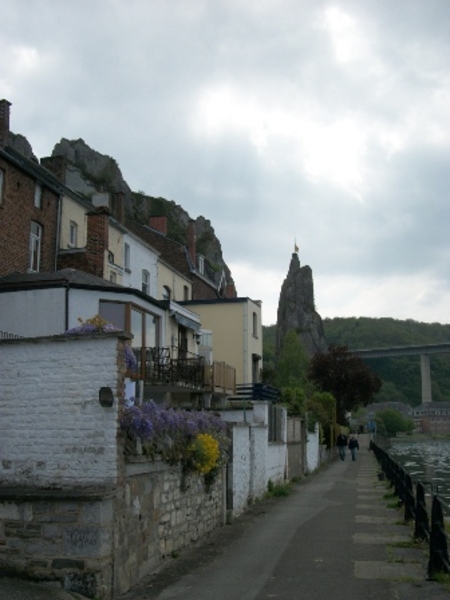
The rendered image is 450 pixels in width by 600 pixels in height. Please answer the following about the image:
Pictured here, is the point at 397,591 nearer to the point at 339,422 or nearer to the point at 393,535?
the point at 393,535

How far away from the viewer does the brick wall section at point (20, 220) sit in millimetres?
23172

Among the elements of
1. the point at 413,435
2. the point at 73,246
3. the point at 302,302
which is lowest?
the point at 413,435

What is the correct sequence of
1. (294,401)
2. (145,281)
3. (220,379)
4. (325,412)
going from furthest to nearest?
(325,412) → (145,281) → (294,401) → (220,379)

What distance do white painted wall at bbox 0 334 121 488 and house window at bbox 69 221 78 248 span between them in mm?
20828

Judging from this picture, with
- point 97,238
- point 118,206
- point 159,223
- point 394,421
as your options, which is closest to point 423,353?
→ point 394,421

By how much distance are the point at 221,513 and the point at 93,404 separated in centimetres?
644

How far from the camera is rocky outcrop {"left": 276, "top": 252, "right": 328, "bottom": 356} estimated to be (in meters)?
114

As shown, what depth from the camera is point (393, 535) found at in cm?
1273

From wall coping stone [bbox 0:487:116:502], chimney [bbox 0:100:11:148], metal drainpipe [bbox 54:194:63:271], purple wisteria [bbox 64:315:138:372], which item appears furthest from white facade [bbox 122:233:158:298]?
wall coping stone [bbox 0:487:116:502]

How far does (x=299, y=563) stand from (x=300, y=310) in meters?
107

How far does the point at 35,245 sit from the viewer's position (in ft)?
84.3

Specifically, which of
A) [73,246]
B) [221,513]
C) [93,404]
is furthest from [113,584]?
[73,246]

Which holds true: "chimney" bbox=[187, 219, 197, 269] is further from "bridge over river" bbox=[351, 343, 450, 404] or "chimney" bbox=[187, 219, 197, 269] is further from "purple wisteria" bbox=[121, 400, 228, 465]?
"bridge over river" bbox=[351, 343, 450, 404]

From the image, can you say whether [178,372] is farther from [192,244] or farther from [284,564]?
[192,244]
